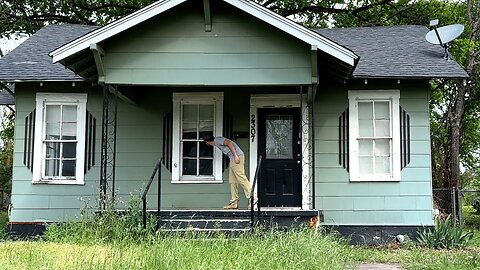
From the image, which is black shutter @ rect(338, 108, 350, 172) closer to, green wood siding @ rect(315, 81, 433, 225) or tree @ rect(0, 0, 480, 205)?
green wood siding @ rect(315, 81, 433, 225)

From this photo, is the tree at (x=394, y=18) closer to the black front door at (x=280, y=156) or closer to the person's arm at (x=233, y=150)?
the black front door at (x=280, y=156)

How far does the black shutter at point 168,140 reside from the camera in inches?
438

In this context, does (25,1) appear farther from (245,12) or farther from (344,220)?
(344,220)

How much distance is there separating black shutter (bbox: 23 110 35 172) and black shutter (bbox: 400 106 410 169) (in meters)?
7.55

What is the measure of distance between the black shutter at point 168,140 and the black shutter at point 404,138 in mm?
4713

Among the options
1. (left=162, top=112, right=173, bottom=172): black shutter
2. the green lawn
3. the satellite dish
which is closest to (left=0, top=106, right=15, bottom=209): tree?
(left=162, top=112, right=173, bottom=172): black shutter

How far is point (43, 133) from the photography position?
11109 mm

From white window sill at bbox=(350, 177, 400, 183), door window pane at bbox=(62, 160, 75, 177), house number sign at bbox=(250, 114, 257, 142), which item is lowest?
white window sill at bbox=(350, 177, 400, 183)

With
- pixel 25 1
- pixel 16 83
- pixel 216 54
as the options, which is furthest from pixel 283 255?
pixel 25 1

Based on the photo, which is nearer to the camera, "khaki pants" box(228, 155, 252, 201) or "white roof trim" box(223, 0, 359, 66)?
"white roof trim" box(223, 0, 359, 66)

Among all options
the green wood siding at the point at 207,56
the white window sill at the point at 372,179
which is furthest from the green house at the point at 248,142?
the green wood siding at the point at 207,56

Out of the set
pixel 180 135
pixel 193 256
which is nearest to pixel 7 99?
pixel 180 135

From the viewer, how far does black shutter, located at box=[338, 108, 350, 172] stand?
10875 mm

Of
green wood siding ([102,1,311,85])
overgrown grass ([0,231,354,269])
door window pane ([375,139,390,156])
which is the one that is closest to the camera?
overgrown grass ([0,231,354,269])
